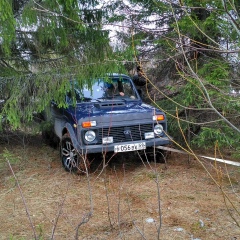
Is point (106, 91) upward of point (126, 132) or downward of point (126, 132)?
upward

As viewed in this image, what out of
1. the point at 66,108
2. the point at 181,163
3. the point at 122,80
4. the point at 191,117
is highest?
the point at 122,80

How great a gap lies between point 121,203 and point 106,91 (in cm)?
265

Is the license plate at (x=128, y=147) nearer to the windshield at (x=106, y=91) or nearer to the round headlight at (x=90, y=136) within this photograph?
the round headlight at (x=90, y=136)

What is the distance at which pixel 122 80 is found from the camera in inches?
258

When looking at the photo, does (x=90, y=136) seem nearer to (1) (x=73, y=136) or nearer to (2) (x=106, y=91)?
(1) (x=73, y=136)

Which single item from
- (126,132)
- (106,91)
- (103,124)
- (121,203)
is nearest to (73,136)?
(103,124)

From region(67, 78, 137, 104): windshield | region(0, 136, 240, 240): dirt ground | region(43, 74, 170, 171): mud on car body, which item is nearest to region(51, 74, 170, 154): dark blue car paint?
region(43, 74, 170, 171): mud on car body

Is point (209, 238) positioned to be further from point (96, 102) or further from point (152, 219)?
point (96, 102)

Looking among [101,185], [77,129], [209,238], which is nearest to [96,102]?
[77,129]

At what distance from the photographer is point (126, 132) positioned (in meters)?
5.32

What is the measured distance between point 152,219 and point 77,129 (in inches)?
82.5

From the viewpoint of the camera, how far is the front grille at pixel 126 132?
17.1ft

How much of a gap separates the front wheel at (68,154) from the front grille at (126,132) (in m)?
0.64

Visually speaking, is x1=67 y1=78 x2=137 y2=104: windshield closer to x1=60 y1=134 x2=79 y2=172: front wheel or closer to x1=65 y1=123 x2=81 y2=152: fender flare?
x1=65 y1=123 x2=81 y2=152: fender flare
